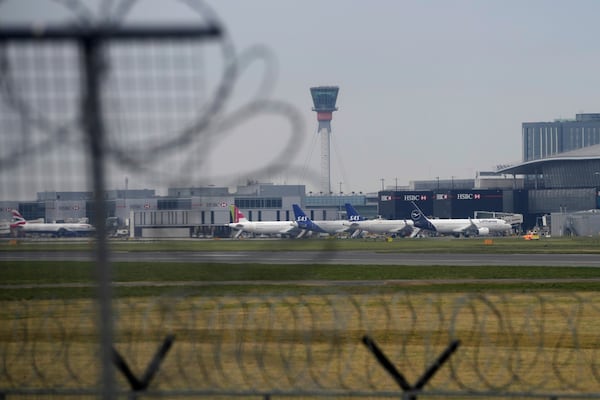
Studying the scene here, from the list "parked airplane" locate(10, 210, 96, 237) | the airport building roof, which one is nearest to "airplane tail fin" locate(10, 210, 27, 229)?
"parked airplane" locate(10, 210, 96, 237)

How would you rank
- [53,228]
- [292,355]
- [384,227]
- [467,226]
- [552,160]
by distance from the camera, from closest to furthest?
[53,228], [292,355], [384,227], [467,226], [552,160]

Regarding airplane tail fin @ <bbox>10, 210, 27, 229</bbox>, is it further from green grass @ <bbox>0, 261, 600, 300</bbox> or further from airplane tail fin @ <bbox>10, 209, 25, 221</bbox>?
green grass @ <bbox>0, 261, 600, 300</bbox>

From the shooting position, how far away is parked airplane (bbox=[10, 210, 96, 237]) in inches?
259

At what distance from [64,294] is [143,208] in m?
8.38

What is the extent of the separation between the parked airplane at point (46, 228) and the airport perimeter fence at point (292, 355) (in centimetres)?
94

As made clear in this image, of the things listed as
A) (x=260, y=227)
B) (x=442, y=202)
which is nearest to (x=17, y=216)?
(x=260, y=227)

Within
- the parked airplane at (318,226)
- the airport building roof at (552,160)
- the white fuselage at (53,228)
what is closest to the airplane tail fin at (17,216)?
the white fuselage at (53,228)

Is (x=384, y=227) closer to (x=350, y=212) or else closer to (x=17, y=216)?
(x=350, y=212)

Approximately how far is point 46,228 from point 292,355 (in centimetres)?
765

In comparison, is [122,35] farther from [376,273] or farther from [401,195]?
[401,195]

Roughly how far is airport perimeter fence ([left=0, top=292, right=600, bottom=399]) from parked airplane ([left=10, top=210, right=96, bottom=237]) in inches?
37.1

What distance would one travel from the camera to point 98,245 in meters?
5.38

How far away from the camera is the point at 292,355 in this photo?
14352mm

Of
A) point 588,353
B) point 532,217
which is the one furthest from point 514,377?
point 532,217
